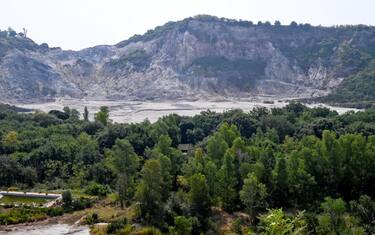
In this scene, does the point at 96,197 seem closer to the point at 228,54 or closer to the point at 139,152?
the point at 139,152

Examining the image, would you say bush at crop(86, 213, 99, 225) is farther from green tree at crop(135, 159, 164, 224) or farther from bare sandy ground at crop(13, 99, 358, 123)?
bare sandy ground at crop(13, 99, 358, 123)

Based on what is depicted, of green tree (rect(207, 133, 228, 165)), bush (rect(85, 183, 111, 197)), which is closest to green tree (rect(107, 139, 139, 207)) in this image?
bush (rect(85, 183, 111, 197))

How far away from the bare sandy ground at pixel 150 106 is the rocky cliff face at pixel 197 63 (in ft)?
29.0

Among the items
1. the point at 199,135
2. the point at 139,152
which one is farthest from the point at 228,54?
the point at 139,152

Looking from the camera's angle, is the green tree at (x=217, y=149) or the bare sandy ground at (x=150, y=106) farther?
the bare sandy ground at (x=150, y=106)

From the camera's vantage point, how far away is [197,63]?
527ft

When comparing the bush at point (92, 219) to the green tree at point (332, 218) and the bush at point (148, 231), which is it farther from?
the green tree at point (332, 218)

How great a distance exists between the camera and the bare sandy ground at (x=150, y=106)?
370 ft

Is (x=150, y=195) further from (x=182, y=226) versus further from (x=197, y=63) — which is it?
(x=197, y=63)

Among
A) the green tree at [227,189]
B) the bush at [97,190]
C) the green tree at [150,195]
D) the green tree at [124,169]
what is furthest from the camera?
the bush at [97,190]

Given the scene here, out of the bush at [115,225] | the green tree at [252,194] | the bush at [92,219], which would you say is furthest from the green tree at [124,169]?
the green tree at [252,194]

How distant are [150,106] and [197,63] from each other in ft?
127

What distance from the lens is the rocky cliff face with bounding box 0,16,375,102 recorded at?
490ft

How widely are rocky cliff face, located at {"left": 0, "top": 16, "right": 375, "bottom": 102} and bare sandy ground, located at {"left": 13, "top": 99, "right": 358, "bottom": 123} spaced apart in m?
8.84
